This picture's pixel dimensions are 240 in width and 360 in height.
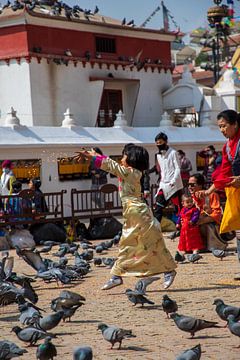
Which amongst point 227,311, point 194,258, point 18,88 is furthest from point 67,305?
point 18,88

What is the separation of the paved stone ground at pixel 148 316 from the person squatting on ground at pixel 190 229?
132 centimetres

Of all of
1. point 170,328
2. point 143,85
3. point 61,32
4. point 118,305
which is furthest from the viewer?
point 143,85

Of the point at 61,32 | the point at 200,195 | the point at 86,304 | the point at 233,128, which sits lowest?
the point at 86,304

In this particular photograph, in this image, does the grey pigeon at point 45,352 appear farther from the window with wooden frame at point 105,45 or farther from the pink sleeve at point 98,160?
the window with wooden frame at point 105,45

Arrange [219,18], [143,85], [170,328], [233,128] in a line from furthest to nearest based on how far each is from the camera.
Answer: [219,18] < [143,85] < [233,128] < [170,328]

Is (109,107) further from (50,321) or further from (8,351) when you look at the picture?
(8,351)

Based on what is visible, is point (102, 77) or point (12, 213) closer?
point (12, 213)

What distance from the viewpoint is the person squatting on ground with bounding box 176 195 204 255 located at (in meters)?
12.7

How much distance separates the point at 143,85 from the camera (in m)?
29.5

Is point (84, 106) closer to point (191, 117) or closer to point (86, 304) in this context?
point (191, 117)

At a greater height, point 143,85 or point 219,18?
point 219,18

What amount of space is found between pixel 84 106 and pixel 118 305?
1931 centimetres

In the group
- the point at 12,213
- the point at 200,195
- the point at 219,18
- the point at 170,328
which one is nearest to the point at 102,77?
the point at 219,18

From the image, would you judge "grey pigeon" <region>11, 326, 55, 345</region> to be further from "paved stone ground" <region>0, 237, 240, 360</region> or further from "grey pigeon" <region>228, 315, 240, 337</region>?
"grey pigeon" <region>228, 315, 240, 337</region>
